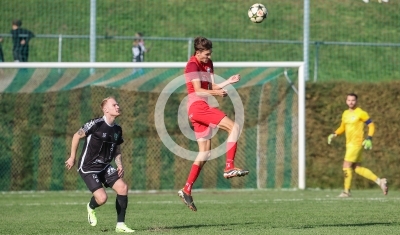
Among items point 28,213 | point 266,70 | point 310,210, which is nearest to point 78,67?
point 266,70

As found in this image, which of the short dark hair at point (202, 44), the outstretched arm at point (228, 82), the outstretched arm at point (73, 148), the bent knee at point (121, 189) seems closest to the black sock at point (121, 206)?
the bent knee at point (121, 189)

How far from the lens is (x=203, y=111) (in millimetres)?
12961

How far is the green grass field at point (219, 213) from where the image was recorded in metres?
12.3

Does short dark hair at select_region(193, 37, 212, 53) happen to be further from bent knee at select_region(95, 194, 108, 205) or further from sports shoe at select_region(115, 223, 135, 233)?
sports shoe at select_region(115, 223, 135, 233)

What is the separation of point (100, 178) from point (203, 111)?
67.3 inches

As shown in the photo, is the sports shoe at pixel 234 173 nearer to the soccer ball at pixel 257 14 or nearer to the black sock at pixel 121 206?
the black sock at pixel 121 206

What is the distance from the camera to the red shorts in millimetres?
12891

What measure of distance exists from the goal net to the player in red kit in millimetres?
7916

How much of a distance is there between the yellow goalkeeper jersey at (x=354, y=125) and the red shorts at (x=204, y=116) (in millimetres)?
7380

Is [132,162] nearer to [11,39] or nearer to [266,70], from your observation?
[266,70]

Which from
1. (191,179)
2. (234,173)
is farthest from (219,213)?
(234,173)

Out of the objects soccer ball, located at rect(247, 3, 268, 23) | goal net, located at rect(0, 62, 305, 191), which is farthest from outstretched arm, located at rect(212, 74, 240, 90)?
goal net, located at rect(0, 62, 305, 191)

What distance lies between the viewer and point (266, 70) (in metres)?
21.8

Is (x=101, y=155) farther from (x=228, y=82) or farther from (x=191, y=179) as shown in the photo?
(x=228, y=82)
